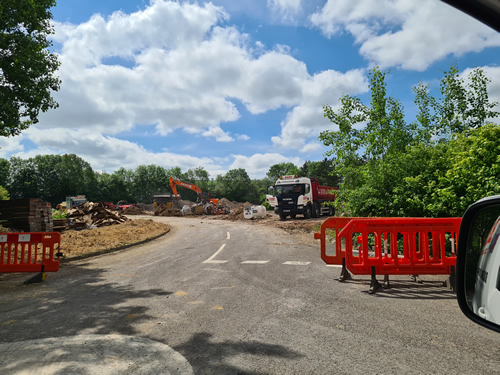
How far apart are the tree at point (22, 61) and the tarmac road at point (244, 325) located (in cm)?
595

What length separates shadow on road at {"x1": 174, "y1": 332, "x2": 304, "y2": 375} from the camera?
3.25 metres

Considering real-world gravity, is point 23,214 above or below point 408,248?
above

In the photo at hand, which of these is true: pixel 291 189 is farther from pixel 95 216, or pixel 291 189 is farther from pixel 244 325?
pixel 244 325

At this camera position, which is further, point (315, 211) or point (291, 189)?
point (315, 211)

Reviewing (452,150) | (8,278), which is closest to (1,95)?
(8,278)

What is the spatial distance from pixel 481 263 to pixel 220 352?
2.80 metres

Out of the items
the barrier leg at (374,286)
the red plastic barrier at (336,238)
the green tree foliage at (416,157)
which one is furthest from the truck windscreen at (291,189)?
the barrier leg at (374,286)

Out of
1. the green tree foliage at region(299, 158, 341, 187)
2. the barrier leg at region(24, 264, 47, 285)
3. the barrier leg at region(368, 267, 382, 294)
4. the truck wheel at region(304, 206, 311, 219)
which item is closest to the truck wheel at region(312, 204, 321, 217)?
the truck wheel at region(304, 206, 311, 219)

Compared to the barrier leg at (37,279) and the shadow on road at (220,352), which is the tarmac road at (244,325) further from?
the barrier leg at (37,279)

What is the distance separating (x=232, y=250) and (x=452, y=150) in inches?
307

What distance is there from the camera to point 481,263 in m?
1.66

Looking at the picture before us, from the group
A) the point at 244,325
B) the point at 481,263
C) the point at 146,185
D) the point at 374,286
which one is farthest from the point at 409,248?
the point at 146,185

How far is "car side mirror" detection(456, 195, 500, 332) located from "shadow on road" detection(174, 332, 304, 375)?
2.12 metres

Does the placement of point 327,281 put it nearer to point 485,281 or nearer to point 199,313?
point 199,313
